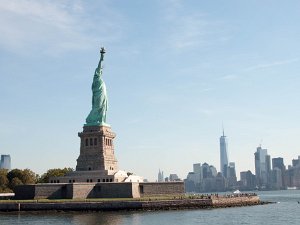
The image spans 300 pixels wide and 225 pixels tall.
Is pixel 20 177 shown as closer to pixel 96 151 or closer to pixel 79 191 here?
pixel 96 151

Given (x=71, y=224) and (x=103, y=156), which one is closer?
(x=71, y=224)

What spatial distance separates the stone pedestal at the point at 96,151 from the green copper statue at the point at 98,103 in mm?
1626

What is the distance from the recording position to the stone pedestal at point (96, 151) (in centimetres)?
8688

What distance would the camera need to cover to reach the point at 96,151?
3455 inches

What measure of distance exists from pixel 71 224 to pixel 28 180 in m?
55.4

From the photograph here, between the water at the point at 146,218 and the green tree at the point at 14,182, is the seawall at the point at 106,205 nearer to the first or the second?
the water at the point at 146,218

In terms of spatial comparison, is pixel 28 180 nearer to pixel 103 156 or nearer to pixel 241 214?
pixel 103 156

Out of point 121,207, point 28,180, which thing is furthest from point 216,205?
point 28,180

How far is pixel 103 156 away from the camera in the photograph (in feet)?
285

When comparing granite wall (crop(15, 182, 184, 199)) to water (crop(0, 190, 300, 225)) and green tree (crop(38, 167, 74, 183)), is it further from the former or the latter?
green tree (crop(38, 167, 74, 183))

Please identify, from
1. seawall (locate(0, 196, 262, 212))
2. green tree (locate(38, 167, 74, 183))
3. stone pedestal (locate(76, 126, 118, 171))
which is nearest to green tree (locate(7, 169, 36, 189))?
A: green tree (locate(38, 167, 74, 183))

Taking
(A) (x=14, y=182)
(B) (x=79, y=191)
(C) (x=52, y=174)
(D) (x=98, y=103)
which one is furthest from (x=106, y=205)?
(A) (x=14, y=182)

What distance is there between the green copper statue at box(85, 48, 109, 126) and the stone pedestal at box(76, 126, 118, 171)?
5.33ft

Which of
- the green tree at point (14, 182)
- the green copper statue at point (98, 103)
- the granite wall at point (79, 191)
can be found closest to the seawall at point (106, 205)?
the granite wall at point (79, 191)
